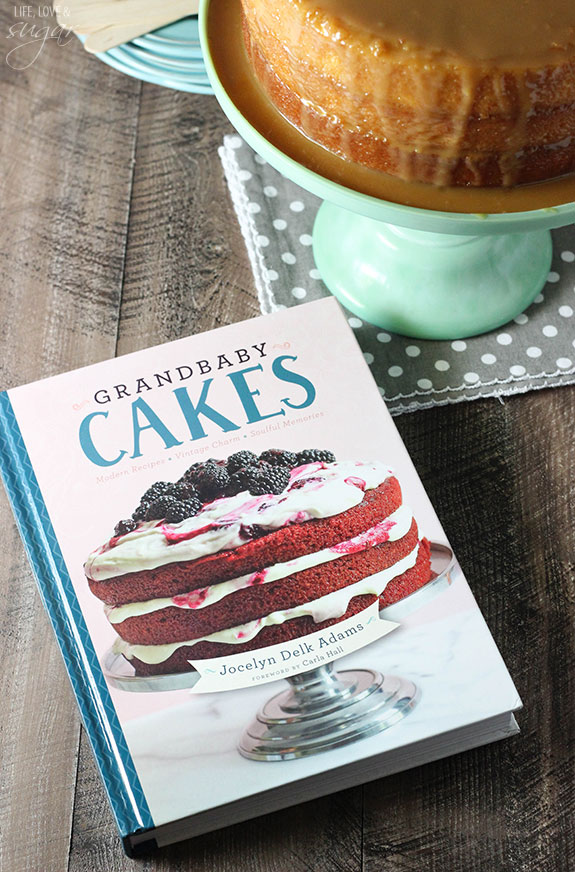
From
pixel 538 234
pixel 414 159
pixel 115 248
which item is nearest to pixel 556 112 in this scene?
pixel 414 159

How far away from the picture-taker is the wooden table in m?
0.52

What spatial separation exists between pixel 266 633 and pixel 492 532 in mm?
185

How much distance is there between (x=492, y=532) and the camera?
611mm

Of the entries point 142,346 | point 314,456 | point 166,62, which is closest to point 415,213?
point 314,456

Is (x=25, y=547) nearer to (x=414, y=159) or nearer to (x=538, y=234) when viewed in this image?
(x=414, y=159)

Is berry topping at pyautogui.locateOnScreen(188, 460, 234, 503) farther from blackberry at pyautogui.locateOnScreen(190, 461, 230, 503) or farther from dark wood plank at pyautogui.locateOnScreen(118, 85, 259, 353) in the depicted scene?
dark wood plank at pyautogui.locateOnScreen(118, 85, 259, 353)

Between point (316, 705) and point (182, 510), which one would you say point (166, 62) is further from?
point (316, 705)

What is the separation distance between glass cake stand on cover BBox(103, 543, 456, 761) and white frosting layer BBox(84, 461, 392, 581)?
60 millimetres

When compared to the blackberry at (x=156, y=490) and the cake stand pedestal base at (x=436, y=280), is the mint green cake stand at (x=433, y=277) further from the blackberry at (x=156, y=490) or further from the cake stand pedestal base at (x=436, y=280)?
the blackberry at (x=156, y=490)

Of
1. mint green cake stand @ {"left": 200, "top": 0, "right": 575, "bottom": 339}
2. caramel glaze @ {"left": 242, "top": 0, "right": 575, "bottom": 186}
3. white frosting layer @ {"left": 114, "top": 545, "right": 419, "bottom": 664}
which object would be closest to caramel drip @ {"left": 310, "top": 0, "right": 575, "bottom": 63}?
caramel glaze @ {"left": 242, "top": 0, "right": 575, "bottom": 186}

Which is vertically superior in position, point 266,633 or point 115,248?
point 115,248

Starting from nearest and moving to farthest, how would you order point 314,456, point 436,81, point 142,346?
point 436,81, point 314,456, point 142,346

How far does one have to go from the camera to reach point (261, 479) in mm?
574

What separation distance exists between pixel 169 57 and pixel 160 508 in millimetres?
452
